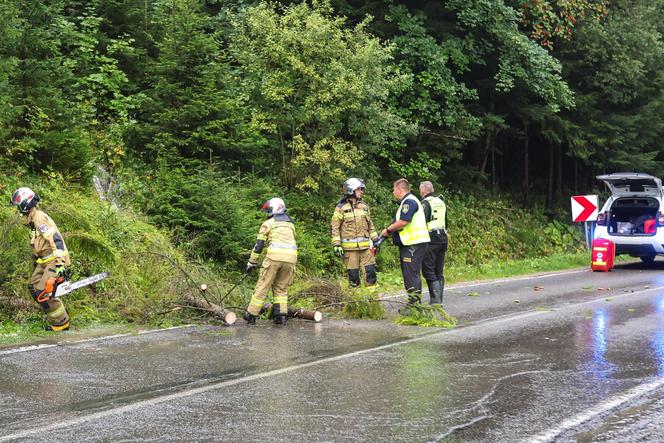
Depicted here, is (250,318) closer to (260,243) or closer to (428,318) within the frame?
(260,243)

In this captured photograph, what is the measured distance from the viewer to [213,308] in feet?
36.3

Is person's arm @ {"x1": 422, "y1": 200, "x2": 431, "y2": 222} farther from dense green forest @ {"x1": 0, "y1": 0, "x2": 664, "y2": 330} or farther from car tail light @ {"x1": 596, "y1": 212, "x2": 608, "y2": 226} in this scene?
car tail light @ {"x1": 596, "y1": 212, "x2": 608, "y2": 226}

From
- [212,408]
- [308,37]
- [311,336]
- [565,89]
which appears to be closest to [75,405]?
[212,408]

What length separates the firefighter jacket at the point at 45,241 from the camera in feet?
33.6

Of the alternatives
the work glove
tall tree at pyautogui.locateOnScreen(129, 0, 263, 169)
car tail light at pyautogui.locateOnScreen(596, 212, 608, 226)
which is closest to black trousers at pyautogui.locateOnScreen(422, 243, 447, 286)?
the work glove

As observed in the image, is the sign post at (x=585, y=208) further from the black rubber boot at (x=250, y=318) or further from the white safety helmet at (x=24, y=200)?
the white safety helmet at (x=24, y=200)

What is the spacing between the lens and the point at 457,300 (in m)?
14.2

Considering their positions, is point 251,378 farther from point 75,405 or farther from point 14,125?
point 14,125

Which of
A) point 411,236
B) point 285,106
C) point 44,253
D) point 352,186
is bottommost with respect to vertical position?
point 44,253

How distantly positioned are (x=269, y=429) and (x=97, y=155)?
447 inches

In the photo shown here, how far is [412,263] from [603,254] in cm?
1006

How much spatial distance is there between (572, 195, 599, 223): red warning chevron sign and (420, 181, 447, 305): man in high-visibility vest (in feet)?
35.2

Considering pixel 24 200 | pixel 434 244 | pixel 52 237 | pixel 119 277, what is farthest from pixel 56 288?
pixel 434 244

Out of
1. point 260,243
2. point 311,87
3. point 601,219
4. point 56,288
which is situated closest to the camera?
point 56,288
